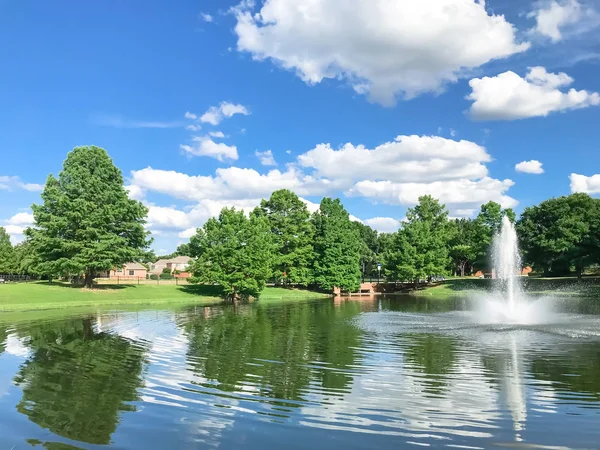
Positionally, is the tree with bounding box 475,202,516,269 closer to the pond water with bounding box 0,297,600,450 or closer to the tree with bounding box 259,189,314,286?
the tree with bounding box 259,189,314,286

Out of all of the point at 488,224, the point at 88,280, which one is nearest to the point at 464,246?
the point at 488,224

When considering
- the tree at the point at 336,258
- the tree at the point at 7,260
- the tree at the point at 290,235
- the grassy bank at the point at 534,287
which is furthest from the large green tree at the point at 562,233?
the tree at the point at 7,260

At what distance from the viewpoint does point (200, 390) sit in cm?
1305

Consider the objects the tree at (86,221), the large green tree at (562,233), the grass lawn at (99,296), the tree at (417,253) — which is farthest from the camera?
the tree at (417,253)

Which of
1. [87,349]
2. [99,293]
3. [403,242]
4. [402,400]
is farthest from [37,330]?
[403,242]

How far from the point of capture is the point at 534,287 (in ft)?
243

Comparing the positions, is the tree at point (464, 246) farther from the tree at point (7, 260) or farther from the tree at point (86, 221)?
the tree at point (7, 260)

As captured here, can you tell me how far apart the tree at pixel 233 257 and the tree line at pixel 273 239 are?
132 mm

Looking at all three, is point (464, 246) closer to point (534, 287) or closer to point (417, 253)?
point (417, 253)

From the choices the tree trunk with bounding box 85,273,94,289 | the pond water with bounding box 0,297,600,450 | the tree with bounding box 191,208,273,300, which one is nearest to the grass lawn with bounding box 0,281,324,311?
the tree trunk with bounding box 85,273,94,289

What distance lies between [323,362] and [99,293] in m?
43.2

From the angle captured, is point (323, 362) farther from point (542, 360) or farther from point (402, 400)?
point (542, 360)

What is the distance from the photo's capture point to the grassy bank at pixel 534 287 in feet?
222

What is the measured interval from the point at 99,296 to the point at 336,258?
36697 millimetres
